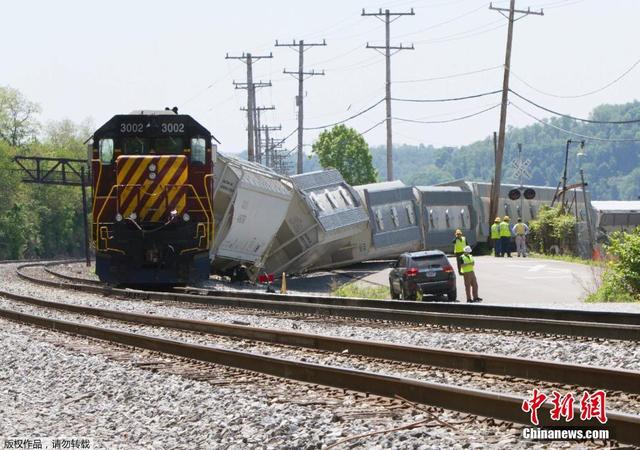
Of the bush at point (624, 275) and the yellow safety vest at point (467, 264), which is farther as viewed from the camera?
the yellow safety vest at point (467, 264)

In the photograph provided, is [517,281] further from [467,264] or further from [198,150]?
[198,150]

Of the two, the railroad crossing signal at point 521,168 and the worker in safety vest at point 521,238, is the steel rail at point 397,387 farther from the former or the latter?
the railroad crossing signal at point 521,168

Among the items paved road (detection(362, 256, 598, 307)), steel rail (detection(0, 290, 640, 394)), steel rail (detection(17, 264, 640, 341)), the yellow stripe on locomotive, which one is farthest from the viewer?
paved road (detection(362, 256, 598, 307))

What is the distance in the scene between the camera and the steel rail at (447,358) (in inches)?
337

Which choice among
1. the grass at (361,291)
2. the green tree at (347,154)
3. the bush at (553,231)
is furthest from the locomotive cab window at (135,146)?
the green tree at (347,154)

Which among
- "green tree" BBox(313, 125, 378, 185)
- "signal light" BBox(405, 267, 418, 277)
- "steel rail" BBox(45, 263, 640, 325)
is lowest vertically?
"steel rail" BBox(45, 263, 640, 325)

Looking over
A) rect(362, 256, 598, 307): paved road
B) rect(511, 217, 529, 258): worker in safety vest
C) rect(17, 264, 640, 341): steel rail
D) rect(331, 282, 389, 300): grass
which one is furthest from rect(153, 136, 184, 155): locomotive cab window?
rect(511, 217, 529, 258): worker in safety vest

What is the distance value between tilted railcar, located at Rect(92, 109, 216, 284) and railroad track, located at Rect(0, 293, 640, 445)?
7656 mm

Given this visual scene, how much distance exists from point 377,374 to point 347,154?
135769 mm

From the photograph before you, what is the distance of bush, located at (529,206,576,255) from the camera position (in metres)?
46.4

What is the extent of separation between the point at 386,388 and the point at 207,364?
11.4 ft

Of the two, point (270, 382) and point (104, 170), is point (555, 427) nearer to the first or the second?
point (270, 382)

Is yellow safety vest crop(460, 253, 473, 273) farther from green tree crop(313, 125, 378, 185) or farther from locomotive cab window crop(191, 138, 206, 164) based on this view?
green tree crop(313, 125, 378, 185)

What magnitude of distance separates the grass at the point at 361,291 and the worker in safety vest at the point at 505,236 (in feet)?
25.8
